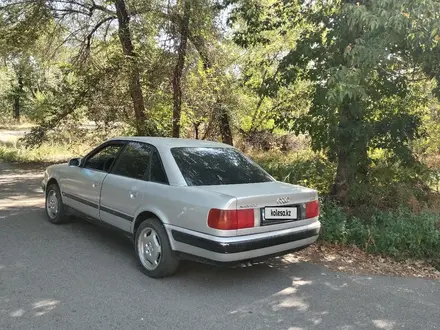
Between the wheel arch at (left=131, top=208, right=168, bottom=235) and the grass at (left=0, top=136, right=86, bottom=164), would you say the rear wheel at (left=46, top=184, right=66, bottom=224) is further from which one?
the grass at (left=0, top=136, right=86, bottom=164)

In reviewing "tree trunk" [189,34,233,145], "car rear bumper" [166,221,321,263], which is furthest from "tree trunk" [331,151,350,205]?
"tree trunk" [189,34,233,145]

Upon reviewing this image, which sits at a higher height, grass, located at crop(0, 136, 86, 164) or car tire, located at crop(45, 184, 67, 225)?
grass, located at crop(0, 136, 86, 164)

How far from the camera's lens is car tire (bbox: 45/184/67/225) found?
6.16 m

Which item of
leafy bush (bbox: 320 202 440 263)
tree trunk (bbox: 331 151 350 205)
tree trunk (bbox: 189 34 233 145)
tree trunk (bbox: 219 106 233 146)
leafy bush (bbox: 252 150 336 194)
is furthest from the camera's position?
tree trunk (bbox: 219 106 233 146)

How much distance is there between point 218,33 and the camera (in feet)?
37.8

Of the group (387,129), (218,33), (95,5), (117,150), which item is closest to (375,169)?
(387,129)

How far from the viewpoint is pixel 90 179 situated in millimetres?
5398

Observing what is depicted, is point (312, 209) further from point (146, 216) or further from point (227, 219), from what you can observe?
point (146, 216)

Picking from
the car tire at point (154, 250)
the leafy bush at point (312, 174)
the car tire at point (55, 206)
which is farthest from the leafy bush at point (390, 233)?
the car tire at point (55, 206)

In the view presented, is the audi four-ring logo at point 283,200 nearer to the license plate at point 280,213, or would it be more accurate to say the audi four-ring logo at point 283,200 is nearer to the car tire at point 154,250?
the license plate at point 280,213

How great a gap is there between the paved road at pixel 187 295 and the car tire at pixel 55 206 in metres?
0.81

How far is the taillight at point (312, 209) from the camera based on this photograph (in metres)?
4.46

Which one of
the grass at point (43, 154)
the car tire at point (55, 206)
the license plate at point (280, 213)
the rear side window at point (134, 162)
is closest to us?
the license plate at point (280, 213)

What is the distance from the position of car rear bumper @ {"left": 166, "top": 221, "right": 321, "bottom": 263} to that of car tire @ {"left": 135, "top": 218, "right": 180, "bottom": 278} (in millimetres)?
125
